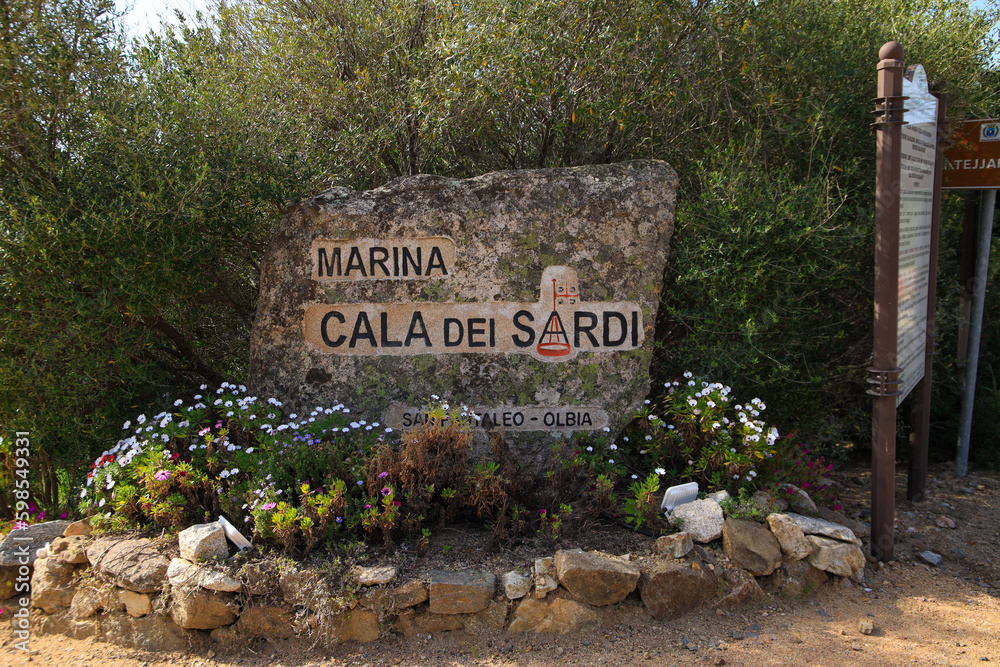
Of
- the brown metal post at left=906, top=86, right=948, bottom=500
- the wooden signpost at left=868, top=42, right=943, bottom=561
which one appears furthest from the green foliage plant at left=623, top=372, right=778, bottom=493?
the brown metal post at left=906, top=86, right=948, bottom=500

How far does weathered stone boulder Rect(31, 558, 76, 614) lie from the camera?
3318mm

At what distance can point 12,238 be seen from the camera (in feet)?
11.8

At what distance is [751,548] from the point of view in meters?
3.26

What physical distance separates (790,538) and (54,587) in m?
3.62

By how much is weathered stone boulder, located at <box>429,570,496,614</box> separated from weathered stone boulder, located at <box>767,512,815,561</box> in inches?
57.1

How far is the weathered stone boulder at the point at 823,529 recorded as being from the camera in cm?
341

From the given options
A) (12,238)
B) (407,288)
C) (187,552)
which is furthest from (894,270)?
(12,238)

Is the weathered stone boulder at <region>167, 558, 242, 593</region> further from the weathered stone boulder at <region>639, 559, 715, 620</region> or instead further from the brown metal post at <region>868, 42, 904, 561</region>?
the brown metal post at <region>868, 42, 904, 561</region>

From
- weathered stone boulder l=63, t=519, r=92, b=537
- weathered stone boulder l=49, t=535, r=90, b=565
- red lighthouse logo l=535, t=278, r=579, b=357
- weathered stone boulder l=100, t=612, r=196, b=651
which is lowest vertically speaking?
weathered stone boulder l=100, t=612, r=196, b=651

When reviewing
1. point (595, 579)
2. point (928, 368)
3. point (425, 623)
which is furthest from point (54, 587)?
point (928, 368)

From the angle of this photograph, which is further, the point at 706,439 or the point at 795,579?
the point at 706,439

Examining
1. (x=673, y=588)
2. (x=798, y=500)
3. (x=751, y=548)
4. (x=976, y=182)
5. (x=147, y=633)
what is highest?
(x=976, y=182)

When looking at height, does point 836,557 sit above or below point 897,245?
below

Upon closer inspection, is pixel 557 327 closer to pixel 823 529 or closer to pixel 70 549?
pixel 823 529
